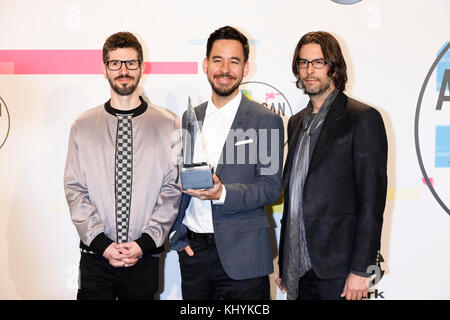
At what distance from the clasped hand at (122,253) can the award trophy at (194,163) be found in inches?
19.5

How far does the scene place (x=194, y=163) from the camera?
2119mm

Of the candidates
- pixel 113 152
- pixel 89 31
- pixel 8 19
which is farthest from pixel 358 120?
pixel 8 19

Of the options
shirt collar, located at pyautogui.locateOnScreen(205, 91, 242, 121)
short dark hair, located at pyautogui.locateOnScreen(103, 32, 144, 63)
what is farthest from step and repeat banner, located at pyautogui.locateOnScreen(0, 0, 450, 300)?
shirt collar, located at pyautogui.locateOnScreen(205, 91, 242, 121)

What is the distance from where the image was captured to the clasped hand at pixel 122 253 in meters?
2.32

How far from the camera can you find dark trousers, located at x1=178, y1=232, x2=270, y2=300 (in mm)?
A: 2273

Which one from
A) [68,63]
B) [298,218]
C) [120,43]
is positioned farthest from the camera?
[68,63]

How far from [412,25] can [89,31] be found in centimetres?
234

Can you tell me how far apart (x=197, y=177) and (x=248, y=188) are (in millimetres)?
293

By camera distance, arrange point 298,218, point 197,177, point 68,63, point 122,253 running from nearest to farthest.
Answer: point 197,177
point 298,218
point 122,253
point 68,63

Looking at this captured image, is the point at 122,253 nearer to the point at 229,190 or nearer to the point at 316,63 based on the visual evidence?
the point at 229,190

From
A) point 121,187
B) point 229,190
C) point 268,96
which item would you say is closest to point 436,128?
point 268,96

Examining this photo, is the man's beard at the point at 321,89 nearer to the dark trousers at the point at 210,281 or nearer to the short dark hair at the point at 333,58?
the short dark hair at the point at 333,58

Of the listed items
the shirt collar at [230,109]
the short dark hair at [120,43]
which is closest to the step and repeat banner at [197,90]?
the short dark hair at [120,43]

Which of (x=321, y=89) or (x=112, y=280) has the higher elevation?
(x=321, y=89)
